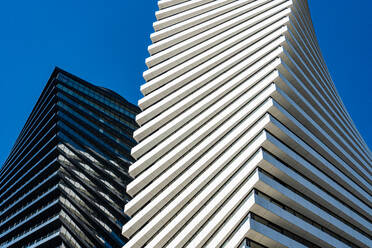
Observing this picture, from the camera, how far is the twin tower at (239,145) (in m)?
46.7

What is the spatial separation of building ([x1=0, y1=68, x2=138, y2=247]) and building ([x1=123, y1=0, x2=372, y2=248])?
33966mm

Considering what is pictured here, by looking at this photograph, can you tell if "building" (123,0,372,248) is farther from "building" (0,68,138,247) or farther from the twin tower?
"building" (0,68,138,247)

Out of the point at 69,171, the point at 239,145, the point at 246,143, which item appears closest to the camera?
the point at 246,143

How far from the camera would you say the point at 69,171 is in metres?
102

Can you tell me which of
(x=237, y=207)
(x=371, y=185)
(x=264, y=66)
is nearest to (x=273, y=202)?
(x=237, y=207)

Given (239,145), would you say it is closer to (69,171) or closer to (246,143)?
(246,143)

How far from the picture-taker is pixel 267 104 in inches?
2046

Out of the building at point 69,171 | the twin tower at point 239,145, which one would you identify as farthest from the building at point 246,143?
the building at point 69,171

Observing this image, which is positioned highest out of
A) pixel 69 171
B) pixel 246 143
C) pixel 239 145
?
pixel 69 171

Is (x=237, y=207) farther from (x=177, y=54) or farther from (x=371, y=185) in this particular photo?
(x=177, y=54)

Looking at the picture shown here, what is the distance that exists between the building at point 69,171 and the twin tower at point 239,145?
1486 mm

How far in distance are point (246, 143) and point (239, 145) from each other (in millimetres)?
1009

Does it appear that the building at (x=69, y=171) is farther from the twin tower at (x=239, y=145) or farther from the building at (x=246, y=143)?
the building at (x=246, y=143)

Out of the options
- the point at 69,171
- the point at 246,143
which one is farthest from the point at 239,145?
the point at 69,171
